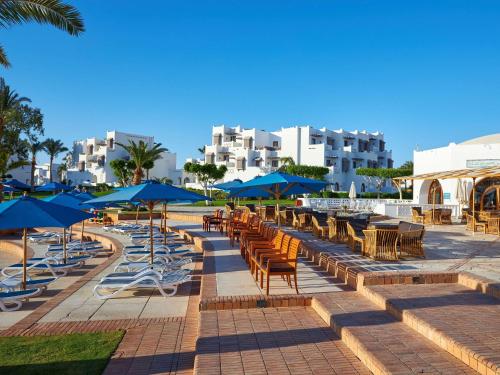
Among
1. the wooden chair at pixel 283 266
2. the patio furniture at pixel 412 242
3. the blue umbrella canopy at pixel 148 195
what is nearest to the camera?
the wooden chair at pixel 283 266

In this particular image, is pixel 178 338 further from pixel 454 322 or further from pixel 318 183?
pixel 318 183

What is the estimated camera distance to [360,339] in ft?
14.3

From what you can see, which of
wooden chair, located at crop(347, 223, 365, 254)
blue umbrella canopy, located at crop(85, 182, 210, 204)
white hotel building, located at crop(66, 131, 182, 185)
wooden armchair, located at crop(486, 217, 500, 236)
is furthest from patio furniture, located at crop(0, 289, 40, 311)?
white hotel building, located at crop(66, 131, 182, 185)

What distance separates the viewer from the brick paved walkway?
3959mm

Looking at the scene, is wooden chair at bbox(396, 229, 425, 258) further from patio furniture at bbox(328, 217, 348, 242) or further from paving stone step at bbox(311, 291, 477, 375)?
paving stone step at bbox(311, 291, 477, 375)

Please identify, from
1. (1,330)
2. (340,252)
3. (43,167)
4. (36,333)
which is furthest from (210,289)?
(43,167)

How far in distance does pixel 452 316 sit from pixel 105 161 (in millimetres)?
76734

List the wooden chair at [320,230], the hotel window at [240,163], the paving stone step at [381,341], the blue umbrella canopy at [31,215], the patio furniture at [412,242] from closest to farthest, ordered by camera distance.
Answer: the paving stone step at [381,341] → the blue umbrella canopy at [31,215] → the patio furniture at [412,242] → the wooden chair at [320,230] → the hotel window at [240,163]

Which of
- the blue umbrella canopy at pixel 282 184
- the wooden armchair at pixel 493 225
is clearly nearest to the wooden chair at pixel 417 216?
the wooden armchair at pixel 493 225

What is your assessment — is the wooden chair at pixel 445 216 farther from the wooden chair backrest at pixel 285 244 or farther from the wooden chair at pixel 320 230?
the wooden chair backrest at pixel 285 244

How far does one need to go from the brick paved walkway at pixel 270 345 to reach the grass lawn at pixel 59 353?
1175 millimetres

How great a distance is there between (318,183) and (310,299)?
22.7ft

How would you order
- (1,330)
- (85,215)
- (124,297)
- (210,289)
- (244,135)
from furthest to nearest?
(244,135)
(85,215)
(124,297)
(210,289)
(1,330)

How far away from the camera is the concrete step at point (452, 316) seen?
3875 mm
